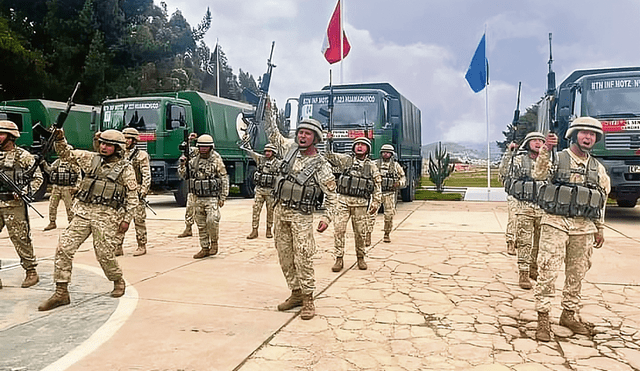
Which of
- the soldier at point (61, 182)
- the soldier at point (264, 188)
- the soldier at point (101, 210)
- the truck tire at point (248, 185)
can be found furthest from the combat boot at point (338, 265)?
the truck tire at point (248, 185)

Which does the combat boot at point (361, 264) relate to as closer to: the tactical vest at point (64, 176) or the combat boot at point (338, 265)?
the combat boot at point (338, 265)

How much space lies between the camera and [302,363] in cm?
348

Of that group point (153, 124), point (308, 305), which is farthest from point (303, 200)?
point (153, 124)

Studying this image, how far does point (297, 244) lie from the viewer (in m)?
4.52

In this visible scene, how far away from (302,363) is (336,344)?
46 cm

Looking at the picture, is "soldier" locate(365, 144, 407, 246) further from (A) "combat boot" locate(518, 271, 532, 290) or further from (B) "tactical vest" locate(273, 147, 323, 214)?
(B) "tactical vest" locate(273, 147, 323, 214)

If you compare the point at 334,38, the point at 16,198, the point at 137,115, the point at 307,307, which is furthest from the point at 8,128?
the point at 334,38

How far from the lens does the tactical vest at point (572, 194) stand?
13.2ft

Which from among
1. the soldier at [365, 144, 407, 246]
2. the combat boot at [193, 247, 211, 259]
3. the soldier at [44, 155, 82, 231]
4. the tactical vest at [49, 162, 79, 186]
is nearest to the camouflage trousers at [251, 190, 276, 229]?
the combat boot at [193, 247, 211, 259]

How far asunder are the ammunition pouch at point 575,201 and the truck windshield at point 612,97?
7.19m

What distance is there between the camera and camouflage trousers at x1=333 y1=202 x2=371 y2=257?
639cm

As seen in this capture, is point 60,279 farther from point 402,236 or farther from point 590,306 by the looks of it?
point 402,236

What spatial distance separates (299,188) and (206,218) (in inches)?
117

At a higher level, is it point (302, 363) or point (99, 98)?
point (99, 98)
